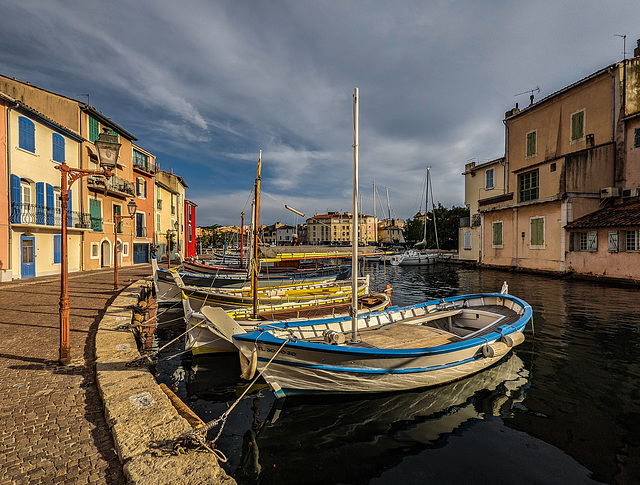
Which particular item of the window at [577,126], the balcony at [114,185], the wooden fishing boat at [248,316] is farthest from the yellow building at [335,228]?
the wooden fishing boat at [248,316]

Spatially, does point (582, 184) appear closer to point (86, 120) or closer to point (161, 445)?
point (161, 445)

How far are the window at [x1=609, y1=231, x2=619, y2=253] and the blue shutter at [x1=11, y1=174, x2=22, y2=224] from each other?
37.2m

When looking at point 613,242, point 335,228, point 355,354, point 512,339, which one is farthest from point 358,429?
point 335,228

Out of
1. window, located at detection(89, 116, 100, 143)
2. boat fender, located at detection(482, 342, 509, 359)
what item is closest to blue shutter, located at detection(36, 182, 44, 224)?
window, located at detection(89, 116, 100, 143)

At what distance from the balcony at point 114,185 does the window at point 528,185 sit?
1417 inches

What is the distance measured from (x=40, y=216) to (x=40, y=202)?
0.94 metres

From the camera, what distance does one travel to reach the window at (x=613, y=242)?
21391mm

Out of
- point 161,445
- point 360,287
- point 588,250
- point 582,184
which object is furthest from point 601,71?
point 161,445

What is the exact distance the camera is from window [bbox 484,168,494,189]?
3751 centimetres

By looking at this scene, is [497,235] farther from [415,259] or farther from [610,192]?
[415,259]

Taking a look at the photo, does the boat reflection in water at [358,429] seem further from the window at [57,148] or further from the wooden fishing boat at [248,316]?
the window at [57,148]

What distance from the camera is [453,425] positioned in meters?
5.85

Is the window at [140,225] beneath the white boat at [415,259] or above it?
above

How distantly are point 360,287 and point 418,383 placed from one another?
8.36 meters
